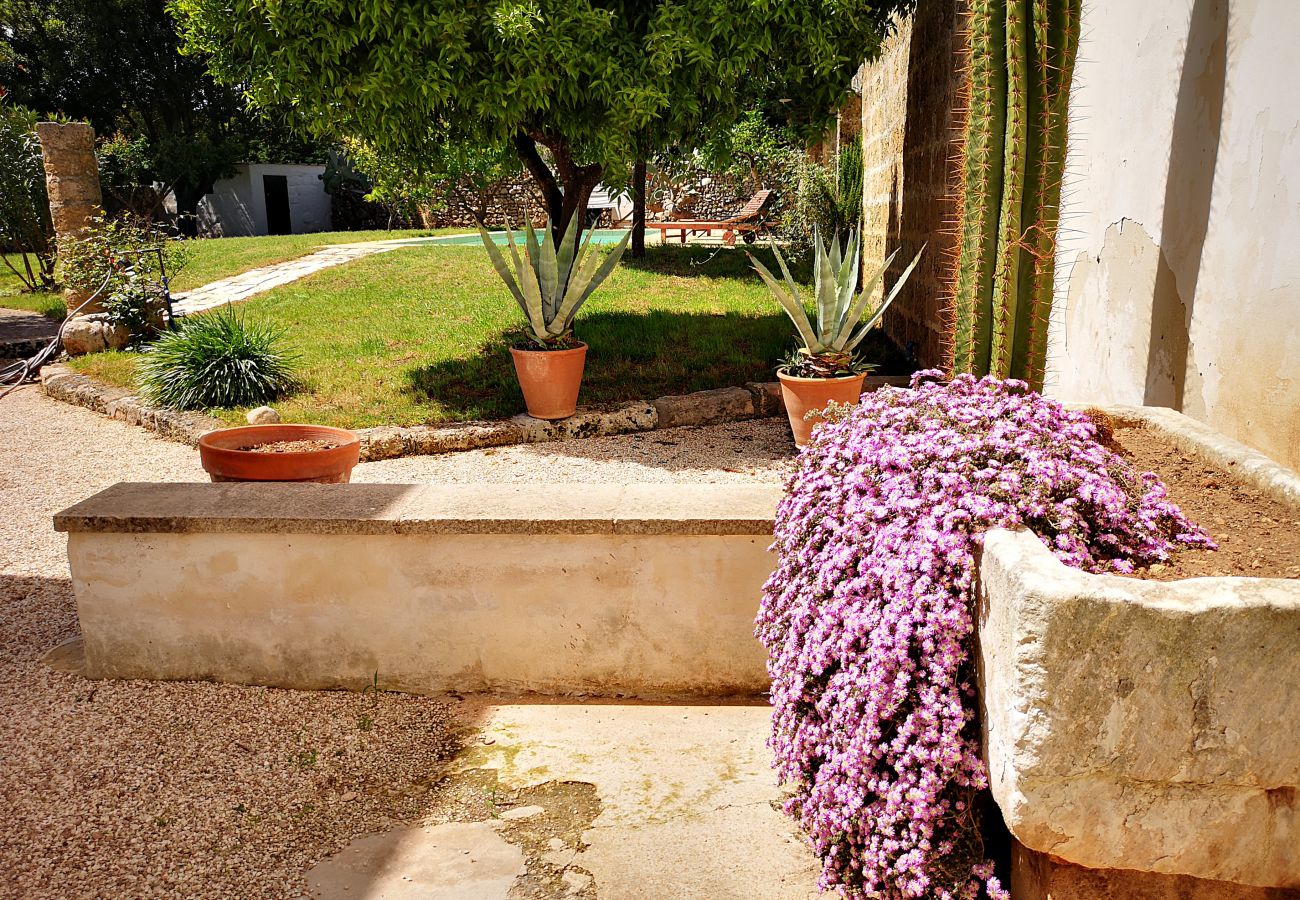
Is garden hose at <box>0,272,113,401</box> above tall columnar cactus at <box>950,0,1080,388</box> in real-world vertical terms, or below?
below

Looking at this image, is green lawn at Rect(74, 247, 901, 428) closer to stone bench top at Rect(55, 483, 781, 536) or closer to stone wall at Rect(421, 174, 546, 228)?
stone bench top at Rect(55, 483, 781, 536)

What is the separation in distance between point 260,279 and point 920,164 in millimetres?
8263

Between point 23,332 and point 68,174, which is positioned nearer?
point 68,174

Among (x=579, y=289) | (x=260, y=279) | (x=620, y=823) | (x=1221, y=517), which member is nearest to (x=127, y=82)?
(x=260, y=279)

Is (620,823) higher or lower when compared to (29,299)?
lower

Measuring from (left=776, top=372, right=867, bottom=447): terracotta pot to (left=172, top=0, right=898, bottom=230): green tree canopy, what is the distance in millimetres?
1751

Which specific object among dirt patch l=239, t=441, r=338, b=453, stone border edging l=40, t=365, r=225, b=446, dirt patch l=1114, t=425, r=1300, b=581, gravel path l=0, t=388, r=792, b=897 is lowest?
gravel path l=0, t=388, r=792, b=897

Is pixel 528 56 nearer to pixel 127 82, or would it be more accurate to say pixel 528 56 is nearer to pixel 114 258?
pixel 114 258

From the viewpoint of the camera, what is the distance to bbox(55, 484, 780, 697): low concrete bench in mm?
2570

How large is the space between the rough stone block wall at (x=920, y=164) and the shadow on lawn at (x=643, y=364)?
0.54 m

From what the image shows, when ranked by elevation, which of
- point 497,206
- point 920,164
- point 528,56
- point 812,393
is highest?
point 528,56

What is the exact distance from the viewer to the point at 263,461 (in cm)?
322

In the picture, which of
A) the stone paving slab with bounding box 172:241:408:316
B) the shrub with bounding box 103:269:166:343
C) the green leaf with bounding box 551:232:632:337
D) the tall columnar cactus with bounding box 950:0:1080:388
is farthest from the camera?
the stone paving slab with bounding box 172:241:408:316

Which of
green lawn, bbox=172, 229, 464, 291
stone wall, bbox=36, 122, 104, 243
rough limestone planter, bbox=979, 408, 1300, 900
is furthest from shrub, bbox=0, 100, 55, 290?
rough limestone planter, bbox=979, 408, 1300, 900
